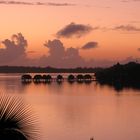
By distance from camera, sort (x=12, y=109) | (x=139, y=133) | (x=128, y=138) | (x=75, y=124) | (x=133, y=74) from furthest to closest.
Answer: (x=133, y=74) → (x=75, y=124) → (x=139, y=133) → (x=128, y=138) → (x=12, y=109)

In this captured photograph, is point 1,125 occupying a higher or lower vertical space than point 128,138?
higher

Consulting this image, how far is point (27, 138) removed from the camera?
13.6 feet

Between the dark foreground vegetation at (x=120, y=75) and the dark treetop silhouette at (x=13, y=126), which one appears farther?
the dark foreground vegetation at (x=120, y=75)

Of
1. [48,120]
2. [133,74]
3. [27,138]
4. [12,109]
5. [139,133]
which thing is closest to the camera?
[27,138]

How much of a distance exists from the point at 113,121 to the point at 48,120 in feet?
17.7

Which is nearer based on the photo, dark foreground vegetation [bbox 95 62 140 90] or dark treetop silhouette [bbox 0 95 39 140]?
dark treetop silhouette [bbox 0 95 39 140]

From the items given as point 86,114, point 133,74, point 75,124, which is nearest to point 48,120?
point 75,124

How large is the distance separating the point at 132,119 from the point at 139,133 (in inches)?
340

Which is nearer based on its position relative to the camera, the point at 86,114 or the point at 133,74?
the point at 86,114

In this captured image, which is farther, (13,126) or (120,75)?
(120,75)

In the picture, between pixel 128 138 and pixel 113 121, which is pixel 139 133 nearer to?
pixel 128 138

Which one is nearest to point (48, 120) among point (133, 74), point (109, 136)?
point (109, 136)

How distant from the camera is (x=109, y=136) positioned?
26.4m

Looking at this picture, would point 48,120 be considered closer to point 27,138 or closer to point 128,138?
point 128,138
